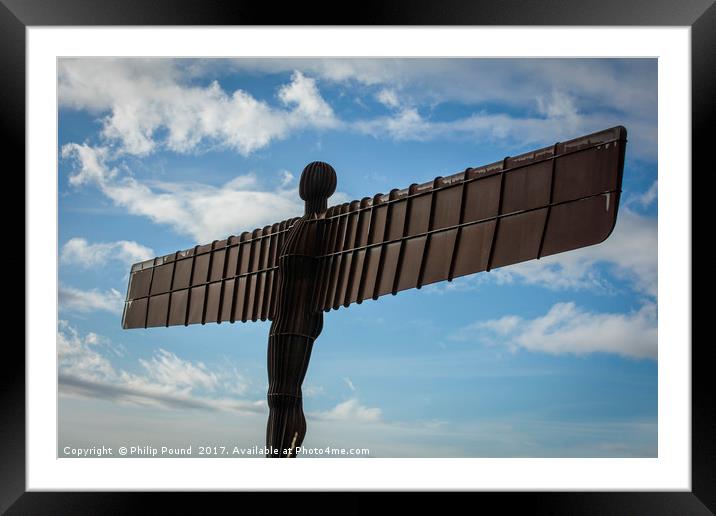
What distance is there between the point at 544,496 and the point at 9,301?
465 centimetres

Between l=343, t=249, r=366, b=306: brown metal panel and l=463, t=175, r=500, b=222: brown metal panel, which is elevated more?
l=463, t=175, r=500, b=222: brown metal panel

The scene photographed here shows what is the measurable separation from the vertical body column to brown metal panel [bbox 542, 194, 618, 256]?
99.3 inches

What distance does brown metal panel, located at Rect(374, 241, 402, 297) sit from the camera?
317 inches

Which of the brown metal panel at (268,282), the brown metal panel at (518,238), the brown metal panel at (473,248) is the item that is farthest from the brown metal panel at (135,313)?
the brown metal panel at (518,238)

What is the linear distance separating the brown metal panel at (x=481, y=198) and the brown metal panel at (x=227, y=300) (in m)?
3.01

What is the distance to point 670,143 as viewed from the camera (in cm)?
708

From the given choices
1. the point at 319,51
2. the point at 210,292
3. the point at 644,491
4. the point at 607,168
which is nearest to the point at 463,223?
the point at 607,168

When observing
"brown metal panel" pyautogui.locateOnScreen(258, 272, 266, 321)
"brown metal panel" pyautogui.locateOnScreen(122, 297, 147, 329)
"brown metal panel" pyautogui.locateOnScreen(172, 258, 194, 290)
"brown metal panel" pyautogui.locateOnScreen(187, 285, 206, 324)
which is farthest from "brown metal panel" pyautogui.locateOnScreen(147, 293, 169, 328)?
"brown metal panel" pyautogui.locateOnScreen(258, 272, 266, 321)

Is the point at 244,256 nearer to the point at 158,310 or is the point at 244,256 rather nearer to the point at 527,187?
the point at 158,310

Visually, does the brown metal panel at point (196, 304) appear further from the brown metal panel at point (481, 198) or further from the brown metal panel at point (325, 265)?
the brown metal panel at point (481, 198)

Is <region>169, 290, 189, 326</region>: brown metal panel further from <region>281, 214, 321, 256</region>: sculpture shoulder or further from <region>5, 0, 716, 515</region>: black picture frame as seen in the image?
<region>5, 0, 716, 515</region>: black picture frame

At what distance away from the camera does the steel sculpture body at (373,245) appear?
7.00m

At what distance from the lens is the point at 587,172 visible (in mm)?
6918

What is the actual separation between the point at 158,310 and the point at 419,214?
3.90 meters
